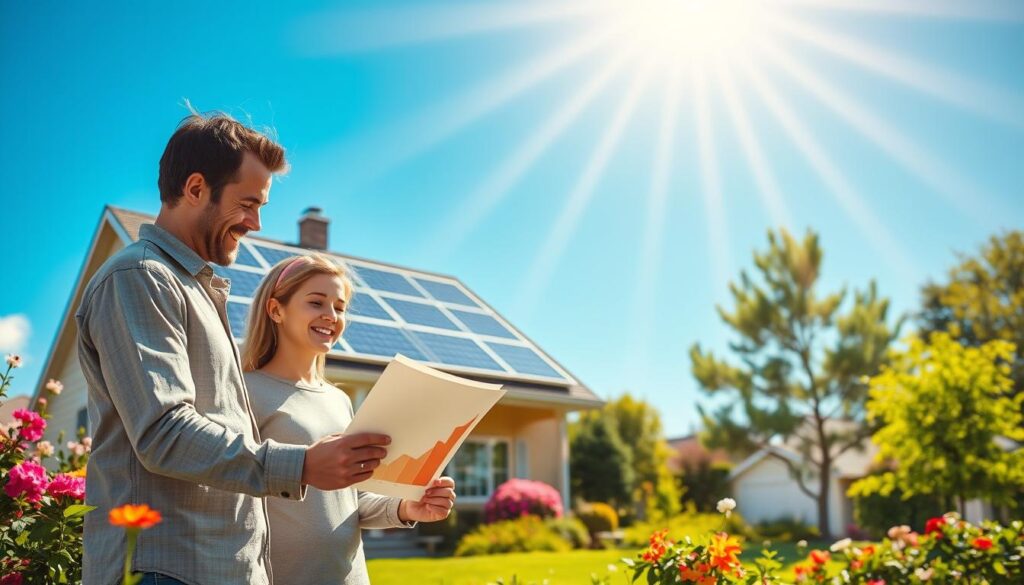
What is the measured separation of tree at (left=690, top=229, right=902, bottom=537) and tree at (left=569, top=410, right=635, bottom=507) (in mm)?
3042

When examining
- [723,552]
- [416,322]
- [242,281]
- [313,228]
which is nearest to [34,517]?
[723,552]

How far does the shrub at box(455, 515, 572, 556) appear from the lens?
44.7ft

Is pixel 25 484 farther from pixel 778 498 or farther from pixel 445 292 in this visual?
pixel 778 498

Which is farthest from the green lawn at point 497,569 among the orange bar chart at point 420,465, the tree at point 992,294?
the tree at point 992,294

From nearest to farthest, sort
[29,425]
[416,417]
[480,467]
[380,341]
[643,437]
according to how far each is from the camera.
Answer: [416,417]
[29,425]
[380,341]
[480,467]
[643,437]

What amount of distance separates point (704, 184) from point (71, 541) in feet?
46.6

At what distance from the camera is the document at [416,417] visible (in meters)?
2.02

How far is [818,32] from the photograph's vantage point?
1359cm

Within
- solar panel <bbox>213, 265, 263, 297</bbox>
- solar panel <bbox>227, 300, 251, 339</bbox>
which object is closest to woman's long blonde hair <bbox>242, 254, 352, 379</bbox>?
solar panel <bbox>227, 300, 251, 339</bbox>

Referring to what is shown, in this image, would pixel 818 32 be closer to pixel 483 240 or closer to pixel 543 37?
pixel 543 37

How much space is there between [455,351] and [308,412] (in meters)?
8.45

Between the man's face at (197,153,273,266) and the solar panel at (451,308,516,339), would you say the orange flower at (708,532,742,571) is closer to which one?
the man's face at (197,153,273,266)

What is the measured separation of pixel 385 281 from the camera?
13.6m

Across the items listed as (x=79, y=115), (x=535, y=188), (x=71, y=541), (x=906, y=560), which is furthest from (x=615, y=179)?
(x=71, y=541)
